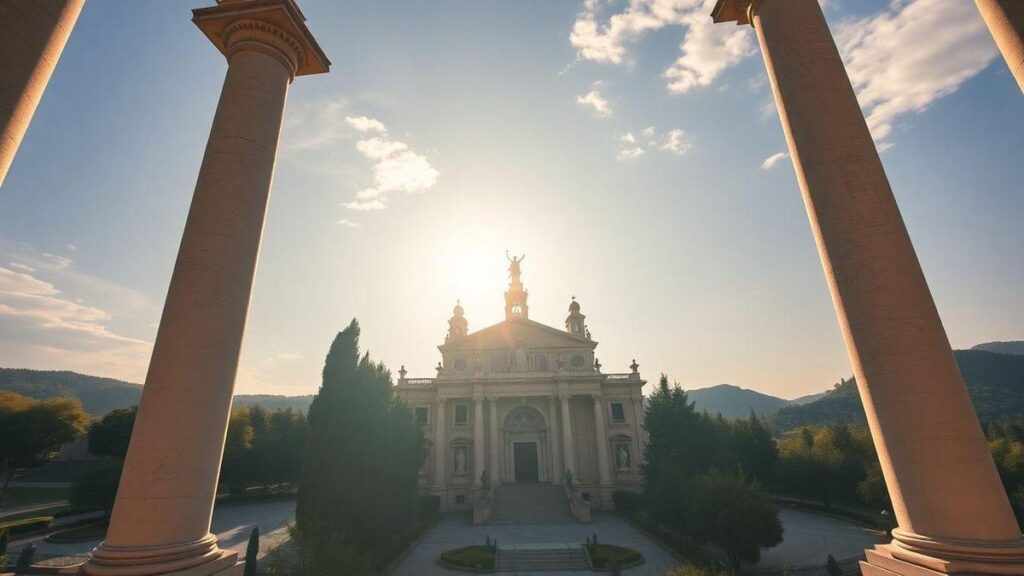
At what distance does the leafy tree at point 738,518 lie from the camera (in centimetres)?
1825

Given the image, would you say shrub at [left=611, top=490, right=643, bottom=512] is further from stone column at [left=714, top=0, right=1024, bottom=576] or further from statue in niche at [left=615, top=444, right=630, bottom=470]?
stone column at [left=714, top=0, right=1024, bottom=576]

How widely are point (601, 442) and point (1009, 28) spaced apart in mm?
38101

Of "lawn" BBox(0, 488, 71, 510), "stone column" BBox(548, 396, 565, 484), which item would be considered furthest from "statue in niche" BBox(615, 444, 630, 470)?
"lawn" BBox(0, 488, 71, 510)

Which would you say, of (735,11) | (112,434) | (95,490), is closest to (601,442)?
(95,490)

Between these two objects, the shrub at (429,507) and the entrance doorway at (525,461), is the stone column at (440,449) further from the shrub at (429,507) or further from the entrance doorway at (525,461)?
the entrance doorway at (525,461)

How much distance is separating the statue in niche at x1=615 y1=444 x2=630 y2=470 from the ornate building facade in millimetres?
82

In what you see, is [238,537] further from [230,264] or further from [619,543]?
[230,264]

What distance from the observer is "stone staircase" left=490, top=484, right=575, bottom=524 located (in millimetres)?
33125

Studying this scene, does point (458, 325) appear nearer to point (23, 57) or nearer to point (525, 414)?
point (525, 414)

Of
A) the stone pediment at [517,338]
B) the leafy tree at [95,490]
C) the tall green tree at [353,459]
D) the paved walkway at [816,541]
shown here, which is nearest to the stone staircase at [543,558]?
the tall green tree at [353,459]

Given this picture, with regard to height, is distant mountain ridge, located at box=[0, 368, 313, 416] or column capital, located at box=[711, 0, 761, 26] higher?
distant mountain ridge, located at box=[0, 368, 313, 416]

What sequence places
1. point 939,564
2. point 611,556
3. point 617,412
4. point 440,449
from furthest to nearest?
point 617,412 → point 440,449 → point 611,556 → point 939,564

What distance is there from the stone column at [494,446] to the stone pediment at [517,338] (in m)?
5.58

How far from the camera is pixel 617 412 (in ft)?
140
